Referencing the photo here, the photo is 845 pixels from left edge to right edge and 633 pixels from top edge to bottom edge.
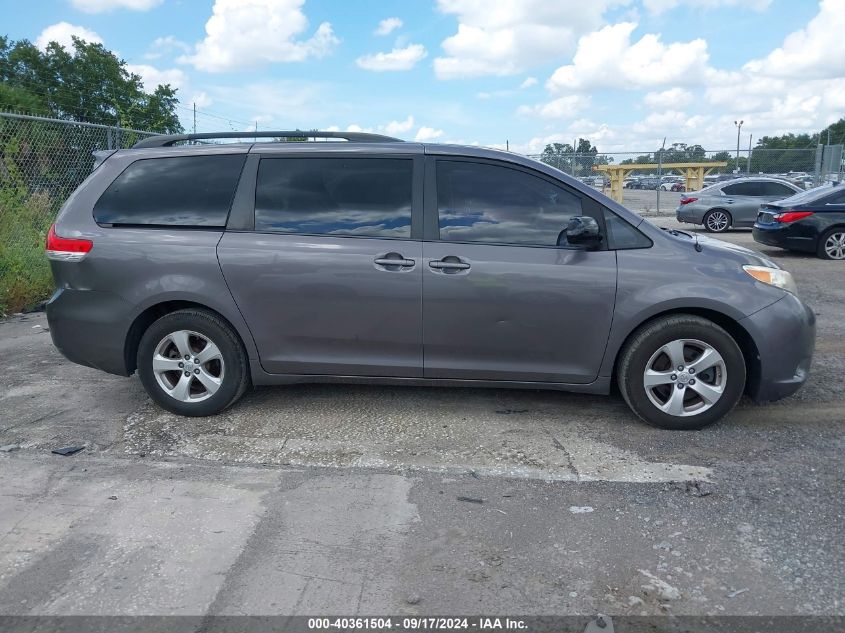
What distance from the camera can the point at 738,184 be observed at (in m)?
16.8

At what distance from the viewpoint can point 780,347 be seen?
4113 millimetres

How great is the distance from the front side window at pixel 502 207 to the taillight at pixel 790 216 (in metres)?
9.43

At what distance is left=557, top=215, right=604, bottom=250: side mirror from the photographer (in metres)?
4.05

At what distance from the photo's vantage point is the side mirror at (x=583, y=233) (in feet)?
13.3

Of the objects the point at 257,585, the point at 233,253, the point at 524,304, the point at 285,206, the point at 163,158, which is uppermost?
the point at 163,158

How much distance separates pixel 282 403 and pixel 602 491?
2.39m

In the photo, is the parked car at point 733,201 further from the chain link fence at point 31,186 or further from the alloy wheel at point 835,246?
the chain link fence at point 31,186

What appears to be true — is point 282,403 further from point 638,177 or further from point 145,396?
point 638,177

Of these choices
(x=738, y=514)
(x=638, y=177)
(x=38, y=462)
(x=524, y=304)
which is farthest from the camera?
(x=638, y=177)

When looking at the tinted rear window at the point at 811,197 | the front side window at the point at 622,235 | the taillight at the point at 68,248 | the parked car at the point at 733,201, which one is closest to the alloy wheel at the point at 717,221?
the parked car at the point at 733,201

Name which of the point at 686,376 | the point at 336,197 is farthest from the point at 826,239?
the point at 336,197

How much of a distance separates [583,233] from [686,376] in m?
1.11

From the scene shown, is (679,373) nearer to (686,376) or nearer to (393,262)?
(686,376)

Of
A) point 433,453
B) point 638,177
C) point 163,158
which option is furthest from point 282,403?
point 638,177
